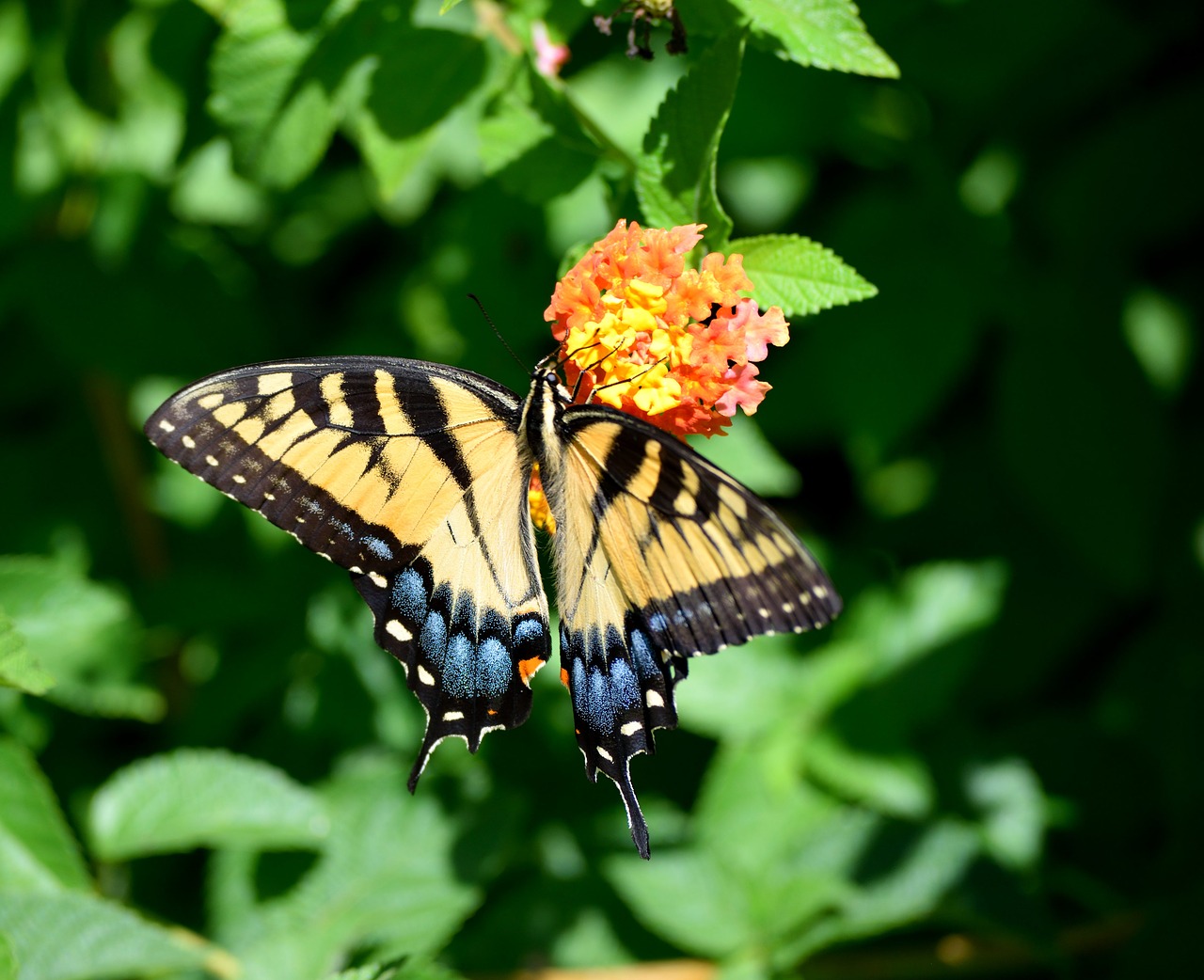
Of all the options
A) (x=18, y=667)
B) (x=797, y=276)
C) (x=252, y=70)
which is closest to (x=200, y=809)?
(x=18, y=667)

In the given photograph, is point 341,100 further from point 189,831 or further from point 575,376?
point 189,831

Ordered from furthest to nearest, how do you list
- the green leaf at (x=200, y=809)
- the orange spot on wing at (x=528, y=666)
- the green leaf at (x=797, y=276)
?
the green leaf at (x=200, y=809) → the orange spot on wing at (x=528, y=666) → the green leaf at (x=797, y=276)

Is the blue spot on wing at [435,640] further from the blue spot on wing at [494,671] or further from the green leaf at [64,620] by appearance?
the green leaf at [64,620]

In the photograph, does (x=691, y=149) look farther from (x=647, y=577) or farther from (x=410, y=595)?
(x=410, y=595)

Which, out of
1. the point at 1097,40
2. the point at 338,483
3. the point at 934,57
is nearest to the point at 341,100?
the point at 338,483

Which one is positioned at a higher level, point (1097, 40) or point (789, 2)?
point (789, 2)

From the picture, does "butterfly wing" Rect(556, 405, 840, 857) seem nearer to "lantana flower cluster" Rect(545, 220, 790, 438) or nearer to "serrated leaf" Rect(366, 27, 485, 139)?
"lantana flower cluster" Rect(545, 220, 790, 438)

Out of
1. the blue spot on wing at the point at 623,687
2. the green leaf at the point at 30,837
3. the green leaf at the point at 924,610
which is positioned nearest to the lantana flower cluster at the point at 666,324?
the blue spot on wing at the point at 623,687
